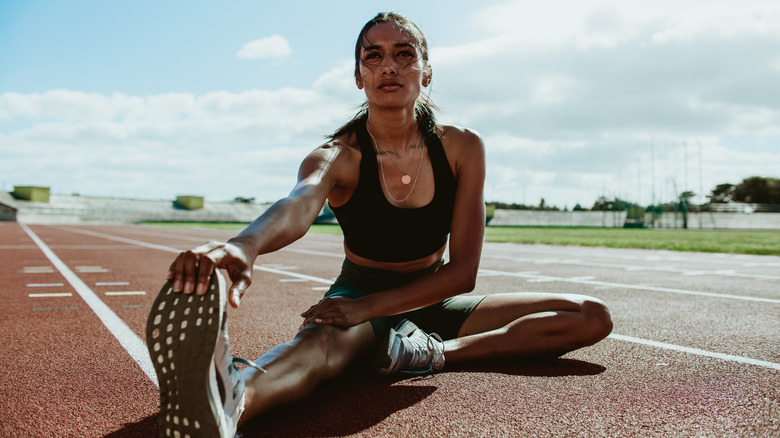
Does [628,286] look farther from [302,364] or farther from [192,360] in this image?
[192,360]

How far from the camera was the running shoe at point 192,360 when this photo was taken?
67.1 inches

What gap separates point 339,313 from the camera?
8.06 feet

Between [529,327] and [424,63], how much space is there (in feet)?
4.64

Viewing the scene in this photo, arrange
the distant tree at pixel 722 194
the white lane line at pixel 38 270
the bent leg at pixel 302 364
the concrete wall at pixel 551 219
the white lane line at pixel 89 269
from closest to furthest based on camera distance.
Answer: the bent leg at pixel 302 364 → the white lane line at pixel 38 270 → the white lane line at pixel 89 269 → the concrete wall at pixel 551 219 → the distant tree at pixel 722 194

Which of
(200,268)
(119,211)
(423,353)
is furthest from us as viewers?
(119,211)

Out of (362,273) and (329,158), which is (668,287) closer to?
(362,273)

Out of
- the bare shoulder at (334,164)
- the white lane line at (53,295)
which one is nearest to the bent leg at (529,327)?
the bare shoulder at (334,164)

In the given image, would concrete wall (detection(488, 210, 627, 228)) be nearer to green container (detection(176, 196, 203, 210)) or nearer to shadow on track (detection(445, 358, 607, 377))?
green container (detection(176, 196, 203, 210))

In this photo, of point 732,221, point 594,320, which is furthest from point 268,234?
point 732,221

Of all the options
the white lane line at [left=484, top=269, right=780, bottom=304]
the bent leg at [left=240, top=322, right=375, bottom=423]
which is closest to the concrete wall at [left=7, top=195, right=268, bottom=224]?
the white lane line at [left=484, top=269, right=780, bottom=304]

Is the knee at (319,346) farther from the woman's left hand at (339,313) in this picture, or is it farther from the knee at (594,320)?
the knee at (594,320)

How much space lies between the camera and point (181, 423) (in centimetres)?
174

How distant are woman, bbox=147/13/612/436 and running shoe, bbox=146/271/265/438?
294mm

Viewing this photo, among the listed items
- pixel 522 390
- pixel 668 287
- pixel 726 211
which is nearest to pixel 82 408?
pixel 522 390
